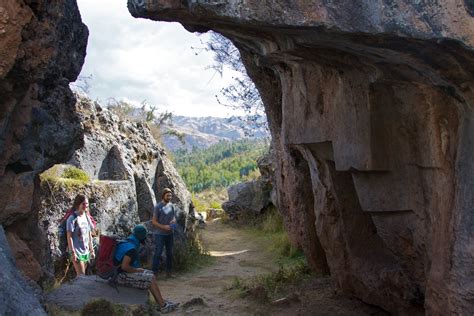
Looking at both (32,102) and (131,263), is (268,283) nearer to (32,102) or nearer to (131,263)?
(131,263)

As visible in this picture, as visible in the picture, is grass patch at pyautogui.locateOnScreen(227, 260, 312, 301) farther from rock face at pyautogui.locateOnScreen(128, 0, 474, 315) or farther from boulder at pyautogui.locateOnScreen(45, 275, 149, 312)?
boulder at pyautogui.locateOnScreen(45, 275, 149, 312)

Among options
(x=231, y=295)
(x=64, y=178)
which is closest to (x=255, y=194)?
(x=64, y=178)

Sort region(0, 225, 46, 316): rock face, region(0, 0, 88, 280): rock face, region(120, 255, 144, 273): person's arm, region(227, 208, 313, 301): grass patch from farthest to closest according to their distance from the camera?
region(227, 208, 313, 301): grass patch
region(120, 255, 144, 273): person's arm
region(0, 0, 88, 280): rock face
region(0, 225, 46, 316): rock face

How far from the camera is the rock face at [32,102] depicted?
4414 millimetres

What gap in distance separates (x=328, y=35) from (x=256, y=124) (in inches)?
466

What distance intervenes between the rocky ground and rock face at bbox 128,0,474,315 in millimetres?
384

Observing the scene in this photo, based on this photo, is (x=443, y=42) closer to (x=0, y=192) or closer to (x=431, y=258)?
(x=431, y=258)

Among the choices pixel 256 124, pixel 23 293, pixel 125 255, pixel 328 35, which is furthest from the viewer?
pixel 256 124

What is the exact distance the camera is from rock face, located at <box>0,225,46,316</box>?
10.0ft

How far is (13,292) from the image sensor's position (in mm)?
3182

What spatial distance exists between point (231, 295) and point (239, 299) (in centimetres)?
38

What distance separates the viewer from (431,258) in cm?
483

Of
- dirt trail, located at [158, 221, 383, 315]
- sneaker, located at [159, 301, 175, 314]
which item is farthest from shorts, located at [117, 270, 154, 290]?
dirt trail, located at [158, 221, 383, 315]

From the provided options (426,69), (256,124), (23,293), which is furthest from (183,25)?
(256,124)
